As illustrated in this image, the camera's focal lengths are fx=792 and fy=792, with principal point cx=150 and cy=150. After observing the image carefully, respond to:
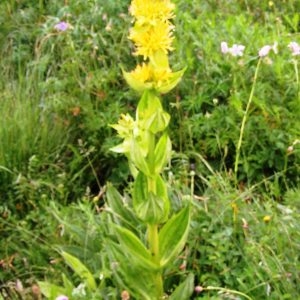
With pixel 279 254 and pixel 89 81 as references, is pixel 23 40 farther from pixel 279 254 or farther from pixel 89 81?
pixel 279 254

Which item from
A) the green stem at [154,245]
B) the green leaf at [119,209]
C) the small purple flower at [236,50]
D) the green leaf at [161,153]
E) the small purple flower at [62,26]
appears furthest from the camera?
the small purple flower at [62,26]

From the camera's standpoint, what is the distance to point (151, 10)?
7.01ft

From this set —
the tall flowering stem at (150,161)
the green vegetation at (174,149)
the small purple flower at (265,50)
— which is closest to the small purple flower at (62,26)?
the green vegetation at (174,149)

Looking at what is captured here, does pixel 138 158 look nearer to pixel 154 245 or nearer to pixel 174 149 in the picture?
pixel 154 245

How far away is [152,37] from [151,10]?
0.08m

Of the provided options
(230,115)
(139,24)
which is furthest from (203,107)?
(139,24)

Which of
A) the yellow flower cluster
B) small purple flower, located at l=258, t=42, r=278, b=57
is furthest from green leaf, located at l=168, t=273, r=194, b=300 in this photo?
small purple flower, located at l=258, t=42, r=278, b=57

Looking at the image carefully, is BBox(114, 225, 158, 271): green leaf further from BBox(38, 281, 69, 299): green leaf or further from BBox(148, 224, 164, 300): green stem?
BBox(38, 281, 69, 299): green leaf

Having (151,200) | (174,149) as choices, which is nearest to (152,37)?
(151,200)

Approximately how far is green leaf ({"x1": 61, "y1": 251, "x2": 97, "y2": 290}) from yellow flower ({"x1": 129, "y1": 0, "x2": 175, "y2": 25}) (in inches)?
34.1

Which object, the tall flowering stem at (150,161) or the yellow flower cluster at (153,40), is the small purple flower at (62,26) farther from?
the yellow flower cluster at (153,40)

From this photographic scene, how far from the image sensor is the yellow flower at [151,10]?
7.02ft

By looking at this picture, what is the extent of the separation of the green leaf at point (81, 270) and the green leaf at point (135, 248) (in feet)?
0.63

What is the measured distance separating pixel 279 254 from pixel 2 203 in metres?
1.33
